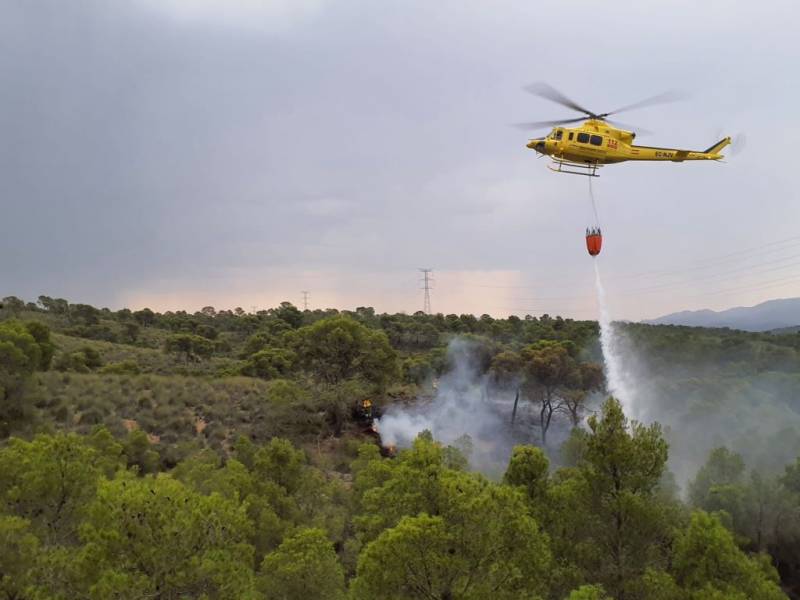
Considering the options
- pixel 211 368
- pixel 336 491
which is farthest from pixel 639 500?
pixel 211 368

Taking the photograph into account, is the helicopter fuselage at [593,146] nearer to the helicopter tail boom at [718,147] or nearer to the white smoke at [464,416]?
the helicopter tail boom at [718,147]

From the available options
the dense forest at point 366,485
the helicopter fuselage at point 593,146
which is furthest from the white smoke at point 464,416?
the helicopter fuselage at point 593,146

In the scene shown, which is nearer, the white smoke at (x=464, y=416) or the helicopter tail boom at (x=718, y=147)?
the helicopter tail boom at (x=718, y=147)

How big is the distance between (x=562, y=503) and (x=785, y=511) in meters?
19.1

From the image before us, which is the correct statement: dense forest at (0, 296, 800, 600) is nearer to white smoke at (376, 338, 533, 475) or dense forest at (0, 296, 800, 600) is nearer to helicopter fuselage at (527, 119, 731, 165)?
white smoke at (376, 338, 533, 475)

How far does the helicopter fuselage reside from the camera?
31.4m

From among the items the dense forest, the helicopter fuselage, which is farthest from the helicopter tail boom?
the dense forest

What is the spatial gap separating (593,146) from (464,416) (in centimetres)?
3268

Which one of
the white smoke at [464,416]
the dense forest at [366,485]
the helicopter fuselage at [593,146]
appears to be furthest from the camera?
the white smoke at [464,416]

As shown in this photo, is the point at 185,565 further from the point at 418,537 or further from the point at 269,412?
the point at 269,412

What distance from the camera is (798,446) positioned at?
34969 mm

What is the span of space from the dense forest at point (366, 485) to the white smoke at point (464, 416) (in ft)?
3.08

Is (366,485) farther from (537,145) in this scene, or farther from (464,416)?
(464,416)

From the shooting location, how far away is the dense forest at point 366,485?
38.7 ft
